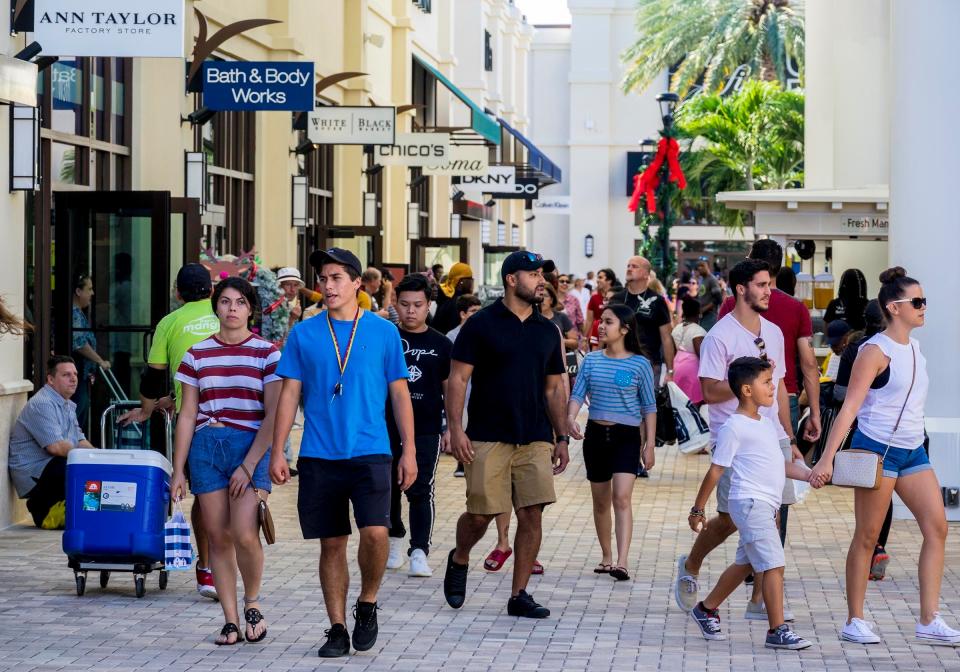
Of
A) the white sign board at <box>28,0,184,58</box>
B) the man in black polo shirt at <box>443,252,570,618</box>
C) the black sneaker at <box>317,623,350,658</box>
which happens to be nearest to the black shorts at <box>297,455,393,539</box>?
the black sneaker at <box>317,623,350,658</box>

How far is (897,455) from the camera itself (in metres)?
7.70

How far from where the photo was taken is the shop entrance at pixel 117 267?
13188 mm

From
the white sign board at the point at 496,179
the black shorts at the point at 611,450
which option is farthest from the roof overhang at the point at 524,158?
the black shorts at the point at 611,450

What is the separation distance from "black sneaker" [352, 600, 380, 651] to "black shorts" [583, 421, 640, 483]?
8.66 ft

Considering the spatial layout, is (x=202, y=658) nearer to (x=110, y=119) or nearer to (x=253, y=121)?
(x=110, y=119)

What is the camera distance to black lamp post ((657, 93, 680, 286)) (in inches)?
1058

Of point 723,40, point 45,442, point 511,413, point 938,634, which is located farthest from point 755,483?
point 723,40

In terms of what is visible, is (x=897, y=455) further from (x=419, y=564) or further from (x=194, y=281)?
(x=194, y=281)

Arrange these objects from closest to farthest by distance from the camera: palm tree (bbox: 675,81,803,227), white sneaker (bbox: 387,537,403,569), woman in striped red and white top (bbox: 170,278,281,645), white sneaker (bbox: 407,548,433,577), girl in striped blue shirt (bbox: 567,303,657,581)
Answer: woman in striped red and white top (bbox: 170,278,281,645)
white sneaker (bbox: 407,548,433,577)
girl in striped blue shirt (bbox: 567,303,657,581)
white sneaker (bbox: 387,537,403,569)
palm tree (bbox: 675,81,803,227)

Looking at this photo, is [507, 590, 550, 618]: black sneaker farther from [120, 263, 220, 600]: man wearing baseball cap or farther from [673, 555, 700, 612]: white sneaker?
[120, 263, 220, 600]: man wearing baseball cap

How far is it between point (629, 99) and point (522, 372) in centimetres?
5444

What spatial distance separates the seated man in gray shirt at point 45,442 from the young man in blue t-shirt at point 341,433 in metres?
4.28

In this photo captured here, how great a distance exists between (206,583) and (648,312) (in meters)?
6.51

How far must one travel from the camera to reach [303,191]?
22.1 m
